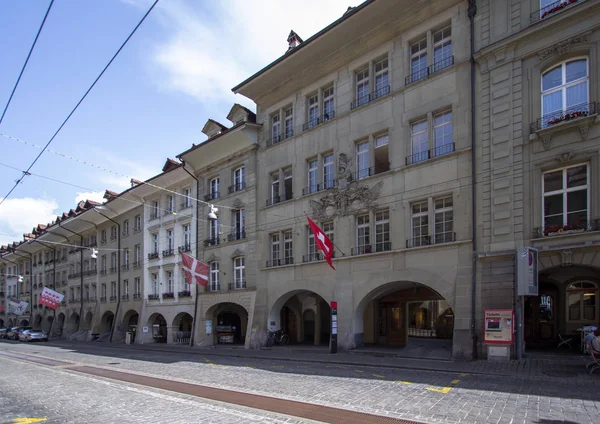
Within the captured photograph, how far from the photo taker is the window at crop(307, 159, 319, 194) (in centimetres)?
2612

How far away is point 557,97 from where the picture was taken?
17266 millimetres

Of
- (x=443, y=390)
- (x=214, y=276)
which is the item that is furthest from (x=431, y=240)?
(x=214, y=276)

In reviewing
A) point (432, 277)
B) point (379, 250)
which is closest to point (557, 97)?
point (432, 277)

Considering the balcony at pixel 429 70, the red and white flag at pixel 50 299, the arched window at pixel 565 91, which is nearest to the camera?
the arched window at pixel 565 91

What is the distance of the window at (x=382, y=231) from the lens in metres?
22.3

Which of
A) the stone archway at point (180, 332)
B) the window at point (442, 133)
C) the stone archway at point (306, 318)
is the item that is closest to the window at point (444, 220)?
the window at point (442, 133)

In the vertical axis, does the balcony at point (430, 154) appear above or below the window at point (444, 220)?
above

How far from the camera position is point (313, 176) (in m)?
26.5

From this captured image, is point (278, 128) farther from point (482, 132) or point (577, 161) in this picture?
point (577, 161)

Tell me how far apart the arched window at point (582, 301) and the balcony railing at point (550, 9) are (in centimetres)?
1124

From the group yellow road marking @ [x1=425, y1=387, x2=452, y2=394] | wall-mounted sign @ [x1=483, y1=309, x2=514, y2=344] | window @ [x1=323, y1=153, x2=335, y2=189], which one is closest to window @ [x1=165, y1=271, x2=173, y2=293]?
window @ [x1=323, y1=153, x2=335, y2=189]

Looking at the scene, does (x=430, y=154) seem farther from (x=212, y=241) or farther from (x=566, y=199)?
(x=212, y=241)

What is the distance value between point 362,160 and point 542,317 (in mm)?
10981

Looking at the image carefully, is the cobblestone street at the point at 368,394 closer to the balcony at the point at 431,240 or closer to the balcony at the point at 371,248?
the balcony at the point at 431,240
